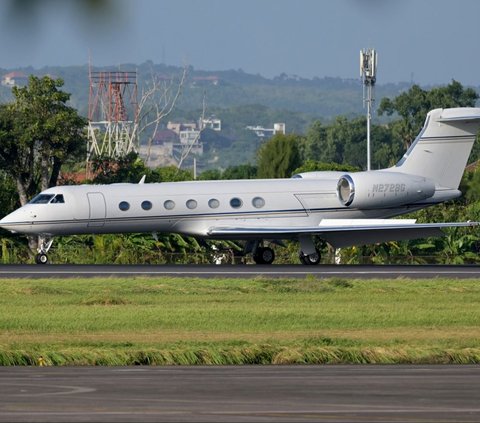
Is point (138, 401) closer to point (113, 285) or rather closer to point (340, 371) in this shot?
point (340, 371)

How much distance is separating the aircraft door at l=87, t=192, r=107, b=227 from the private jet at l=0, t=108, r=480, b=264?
3cm

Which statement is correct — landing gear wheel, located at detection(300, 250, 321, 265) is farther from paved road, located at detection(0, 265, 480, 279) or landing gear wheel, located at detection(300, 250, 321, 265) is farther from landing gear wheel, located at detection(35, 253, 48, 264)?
landing gear wheel, located at detection(35, 253, 48, 264)

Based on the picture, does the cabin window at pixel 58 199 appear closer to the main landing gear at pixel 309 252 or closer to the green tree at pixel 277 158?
the main landing gear at pixel 309 252

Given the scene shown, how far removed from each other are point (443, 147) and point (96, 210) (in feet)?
37.3

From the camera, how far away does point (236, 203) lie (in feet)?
116

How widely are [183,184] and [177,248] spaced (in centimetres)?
455

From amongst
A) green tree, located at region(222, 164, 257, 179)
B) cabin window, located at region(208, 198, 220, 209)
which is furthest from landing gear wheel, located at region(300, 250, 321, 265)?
green tree, located at region(222, 164, 257, 179)

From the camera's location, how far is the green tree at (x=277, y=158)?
5706cm

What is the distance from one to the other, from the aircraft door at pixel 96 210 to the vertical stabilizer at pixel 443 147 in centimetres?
981

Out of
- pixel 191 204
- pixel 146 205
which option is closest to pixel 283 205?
pixel 191 204

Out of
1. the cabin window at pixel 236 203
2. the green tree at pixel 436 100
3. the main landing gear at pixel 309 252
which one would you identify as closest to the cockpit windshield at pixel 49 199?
the cabin window at pixel 236 203

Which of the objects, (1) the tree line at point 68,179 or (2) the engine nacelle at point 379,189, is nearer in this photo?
(2) the engine nacelle at point 379,189

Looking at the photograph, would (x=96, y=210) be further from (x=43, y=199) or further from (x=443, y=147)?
(x=443, y=147)

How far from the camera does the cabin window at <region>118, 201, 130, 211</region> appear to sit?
33.4m
